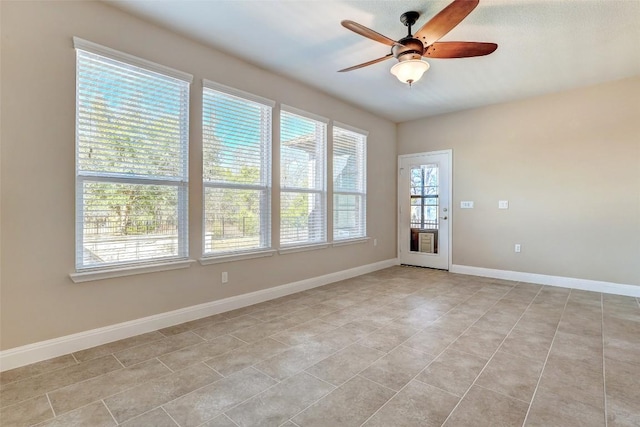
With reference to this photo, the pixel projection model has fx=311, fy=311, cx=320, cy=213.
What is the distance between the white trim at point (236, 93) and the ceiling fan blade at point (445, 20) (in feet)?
6.30

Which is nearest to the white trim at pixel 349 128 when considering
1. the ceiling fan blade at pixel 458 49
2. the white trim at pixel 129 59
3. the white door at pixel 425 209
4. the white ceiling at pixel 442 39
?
the white ceiling at pixel 442 39

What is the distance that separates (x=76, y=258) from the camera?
8.08 ft

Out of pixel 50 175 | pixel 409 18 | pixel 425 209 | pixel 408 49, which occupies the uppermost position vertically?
pixel 409 18

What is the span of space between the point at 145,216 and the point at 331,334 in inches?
78.7

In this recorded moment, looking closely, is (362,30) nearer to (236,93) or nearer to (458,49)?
(458,49)

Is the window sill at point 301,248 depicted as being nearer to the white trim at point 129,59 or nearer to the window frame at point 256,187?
the window frame at point 256,187

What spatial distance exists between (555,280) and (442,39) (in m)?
3.81

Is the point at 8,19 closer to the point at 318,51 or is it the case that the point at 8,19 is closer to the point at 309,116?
the point at 318,51

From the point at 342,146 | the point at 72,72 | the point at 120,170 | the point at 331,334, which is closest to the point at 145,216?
the point at 120,170

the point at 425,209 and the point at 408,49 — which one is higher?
the point at 408,49

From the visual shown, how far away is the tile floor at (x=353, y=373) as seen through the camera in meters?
1.71

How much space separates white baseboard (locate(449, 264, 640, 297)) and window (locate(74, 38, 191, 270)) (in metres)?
4.56

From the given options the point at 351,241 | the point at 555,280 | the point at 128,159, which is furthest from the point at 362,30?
the point at 555,280

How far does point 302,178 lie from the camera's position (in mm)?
4309
